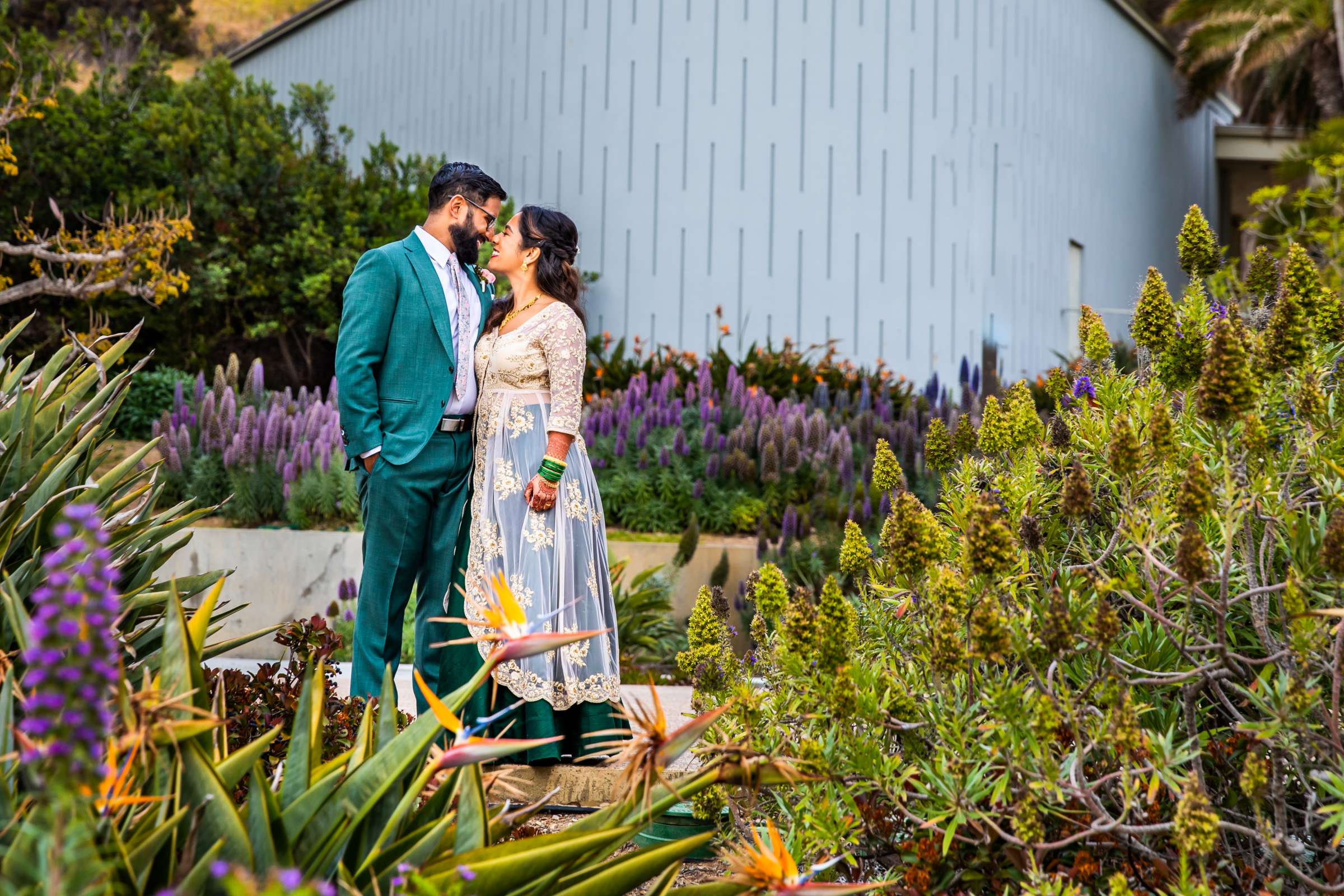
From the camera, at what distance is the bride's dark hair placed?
12.3ft

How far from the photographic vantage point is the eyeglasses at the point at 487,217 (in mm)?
3934

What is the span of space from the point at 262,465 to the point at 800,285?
578cm

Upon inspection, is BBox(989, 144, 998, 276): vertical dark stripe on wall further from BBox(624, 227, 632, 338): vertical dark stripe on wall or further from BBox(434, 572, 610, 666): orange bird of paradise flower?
BBox(434, 572, 610, 666): orange bird of paradise flower

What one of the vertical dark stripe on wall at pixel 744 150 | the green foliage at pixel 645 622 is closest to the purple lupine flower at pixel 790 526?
the green foliage at pixel 645 622

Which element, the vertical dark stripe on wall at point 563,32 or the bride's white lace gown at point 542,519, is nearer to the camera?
the bride's white lace gown at point 542,519

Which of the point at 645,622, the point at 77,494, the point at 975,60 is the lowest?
the point at 645,622

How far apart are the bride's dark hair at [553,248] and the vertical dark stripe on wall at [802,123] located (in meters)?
7.67

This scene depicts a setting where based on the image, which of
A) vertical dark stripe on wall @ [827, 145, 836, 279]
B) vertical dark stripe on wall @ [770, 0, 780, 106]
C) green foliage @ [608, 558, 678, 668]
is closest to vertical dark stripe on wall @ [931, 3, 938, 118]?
vertical dark stripe on wall @ [827, 145, 836, 279]

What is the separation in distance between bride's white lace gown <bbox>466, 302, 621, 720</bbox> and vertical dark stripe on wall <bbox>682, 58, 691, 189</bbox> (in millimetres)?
7835

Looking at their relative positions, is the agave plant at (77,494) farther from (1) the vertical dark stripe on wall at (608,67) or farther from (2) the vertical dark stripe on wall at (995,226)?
(2) the vertical dark stripe on wall at (995,226)

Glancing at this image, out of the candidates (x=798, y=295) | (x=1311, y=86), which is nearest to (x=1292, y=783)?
(x=798, y=295)

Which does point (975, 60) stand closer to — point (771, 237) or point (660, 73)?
point (771, 237)

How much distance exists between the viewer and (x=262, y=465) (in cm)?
718

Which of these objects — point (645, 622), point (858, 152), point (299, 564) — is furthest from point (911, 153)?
point (299, 564)
